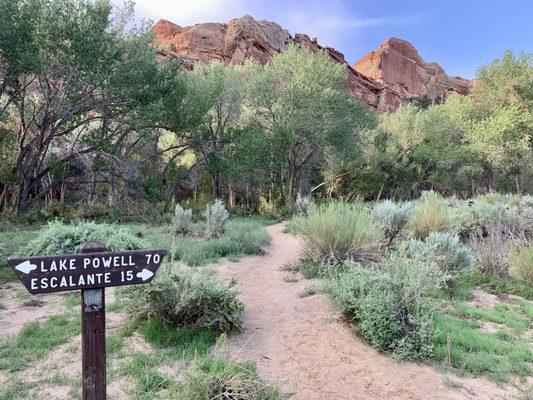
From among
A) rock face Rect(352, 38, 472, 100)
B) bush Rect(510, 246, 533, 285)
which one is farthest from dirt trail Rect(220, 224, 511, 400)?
rock face Rect(352, 38, 472, 100)

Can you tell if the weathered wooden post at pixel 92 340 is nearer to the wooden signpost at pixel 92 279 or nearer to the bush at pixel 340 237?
the wooden signpost at pixel 92 279

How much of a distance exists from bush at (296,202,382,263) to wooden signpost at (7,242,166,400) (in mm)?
4601

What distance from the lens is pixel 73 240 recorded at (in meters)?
6.71

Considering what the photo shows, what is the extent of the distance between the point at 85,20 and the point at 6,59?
2731 millimetres

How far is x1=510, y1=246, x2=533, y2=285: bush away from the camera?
655 cm

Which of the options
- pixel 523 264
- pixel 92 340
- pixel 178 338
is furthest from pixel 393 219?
pixel 92 340

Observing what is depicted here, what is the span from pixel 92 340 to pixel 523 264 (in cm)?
681

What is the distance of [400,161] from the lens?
99.2 feet

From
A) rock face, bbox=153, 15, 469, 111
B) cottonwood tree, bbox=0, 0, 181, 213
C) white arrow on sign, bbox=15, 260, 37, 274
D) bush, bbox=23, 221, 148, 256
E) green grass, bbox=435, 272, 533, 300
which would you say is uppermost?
rock face, bbox=153, 15, 469, 111

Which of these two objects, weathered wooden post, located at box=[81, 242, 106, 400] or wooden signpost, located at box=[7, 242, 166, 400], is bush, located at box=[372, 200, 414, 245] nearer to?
wooden signpost, located at box=[7, 242, 166, 400]

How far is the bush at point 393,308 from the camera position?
410 cm

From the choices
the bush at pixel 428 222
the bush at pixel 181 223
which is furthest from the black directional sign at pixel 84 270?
the bush at pixel 181 223

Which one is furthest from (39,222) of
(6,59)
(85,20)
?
(85,20)

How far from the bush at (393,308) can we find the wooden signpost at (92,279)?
104 inches
